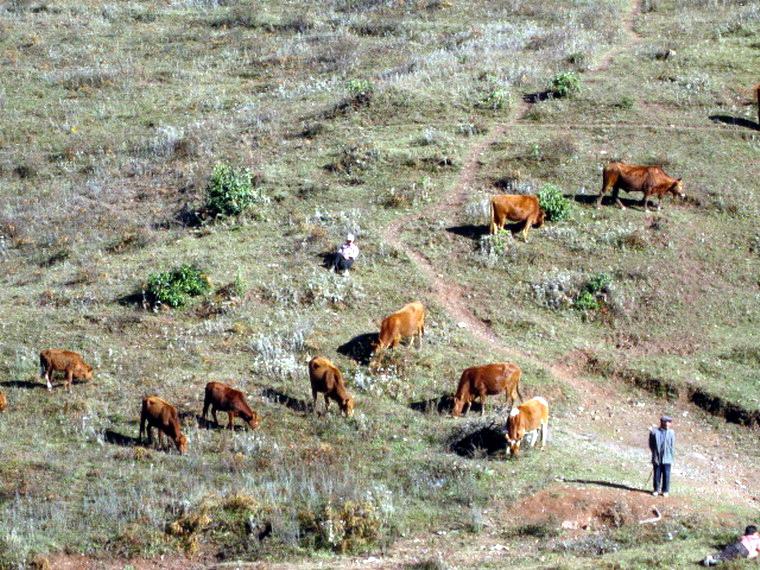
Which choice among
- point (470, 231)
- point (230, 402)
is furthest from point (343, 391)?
point (470, 231)

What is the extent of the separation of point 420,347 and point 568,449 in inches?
204

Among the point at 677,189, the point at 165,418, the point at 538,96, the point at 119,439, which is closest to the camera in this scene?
the point at 165,418

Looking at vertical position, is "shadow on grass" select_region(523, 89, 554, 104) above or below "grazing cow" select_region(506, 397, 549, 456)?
above

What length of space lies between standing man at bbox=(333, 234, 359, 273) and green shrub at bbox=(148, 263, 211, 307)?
3.12 metres

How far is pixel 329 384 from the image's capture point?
24.2m

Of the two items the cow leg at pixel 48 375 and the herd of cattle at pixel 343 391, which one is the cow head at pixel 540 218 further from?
the cow leg at pixel 48 375

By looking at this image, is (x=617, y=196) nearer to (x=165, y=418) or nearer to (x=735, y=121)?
(x=735, y=121)

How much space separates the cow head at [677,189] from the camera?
3253cm

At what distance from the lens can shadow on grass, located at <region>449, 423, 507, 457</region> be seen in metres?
22.0

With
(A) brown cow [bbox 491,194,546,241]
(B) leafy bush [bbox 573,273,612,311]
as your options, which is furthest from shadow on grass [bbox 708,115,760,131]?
(B) leafy bush [bbox 573,273,612,311]

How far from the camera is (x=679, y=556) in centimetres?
1789

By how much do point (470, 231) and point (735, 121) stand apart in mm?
11176

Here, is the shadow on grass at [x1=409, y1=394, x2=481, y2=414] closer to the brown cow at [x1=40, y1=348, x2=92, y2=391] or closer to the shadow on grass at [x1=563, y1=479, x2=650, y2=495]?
the shadow on grass at [x1=563, y1=479, x2=650, y2=495]

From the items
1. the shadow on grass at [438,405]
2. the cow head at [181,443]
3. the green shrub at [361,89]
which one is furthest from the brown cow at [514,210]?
the cow head at [181,443]
